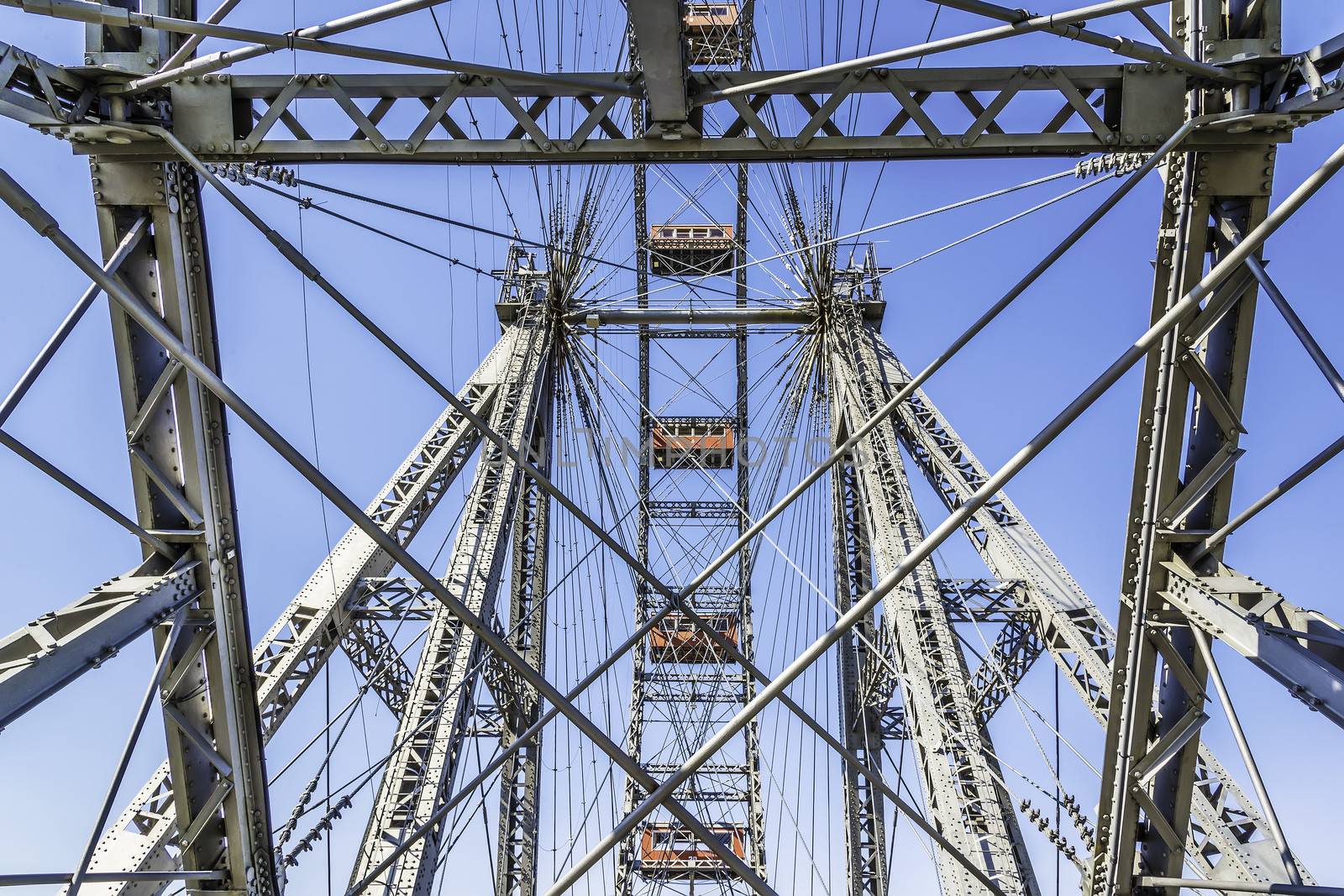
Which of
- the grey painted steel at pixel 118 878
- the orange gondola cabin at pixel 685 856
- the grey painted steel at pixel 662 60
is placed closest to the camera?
the grey painted steel at pixel 118 878

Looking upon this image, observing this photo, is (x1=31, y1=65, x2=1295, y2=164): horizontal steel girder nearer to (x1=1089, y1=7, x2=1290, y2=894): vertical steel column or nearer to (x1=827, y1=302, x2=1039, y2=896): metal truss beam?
(x1=1089, y1=7, x2=1290, y2=894): vertical steel column

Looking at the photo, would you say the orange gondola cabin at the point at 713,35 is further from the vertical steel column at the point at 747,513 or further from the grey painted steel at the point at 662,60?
the grey painted steel at the point at 662,60

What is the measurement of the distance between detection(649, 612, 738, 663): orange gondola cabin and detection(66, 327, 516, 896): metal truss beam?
12.6 meters

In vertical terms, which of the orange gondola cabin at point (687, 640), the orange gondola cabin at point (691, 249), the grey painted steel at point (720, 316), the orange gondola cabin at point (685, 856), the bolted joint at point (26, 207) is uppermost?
the bolted joint at point (26, 207)

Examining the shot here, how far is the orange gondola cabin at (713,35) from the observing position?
64.8ft

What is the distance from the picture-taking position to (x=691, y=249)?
22.2 meters

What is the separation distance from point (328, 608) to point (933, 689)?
553cm

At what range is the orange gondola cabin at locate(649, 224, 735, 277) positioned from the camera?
21750mm

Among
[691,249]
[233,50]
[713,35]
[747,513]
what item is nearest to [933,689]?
[233,50]

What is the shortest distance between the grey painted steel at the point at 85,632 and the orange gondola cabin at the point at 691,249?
1670cm

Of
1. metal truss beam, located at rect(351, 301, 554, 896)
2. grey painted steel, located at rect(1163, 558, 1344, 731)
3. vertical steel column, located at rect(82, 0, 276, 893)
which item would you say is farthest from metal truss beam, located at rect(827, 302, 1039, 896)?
vertical steel column, located at rect(82, 0, 276, 893)

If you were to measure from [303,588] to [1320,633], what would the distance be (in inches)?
301

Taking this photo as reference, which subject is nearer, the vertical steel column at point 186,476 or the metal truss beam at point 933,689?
the vertical steel column at point 186,476

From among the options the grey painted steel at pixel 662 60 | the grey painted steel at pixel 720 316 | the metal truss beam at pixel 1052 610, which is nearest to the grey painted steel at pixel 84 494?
the grey painted steel at pixel 662 60
